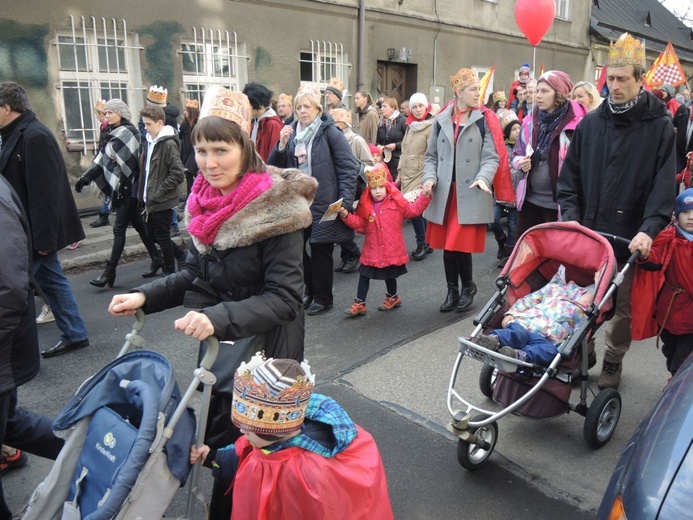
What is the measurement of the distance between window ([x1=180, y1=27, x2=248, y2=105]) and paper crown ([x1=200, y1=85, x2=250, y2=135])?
9.19 meters

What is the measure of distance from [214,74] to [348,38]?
3.71m

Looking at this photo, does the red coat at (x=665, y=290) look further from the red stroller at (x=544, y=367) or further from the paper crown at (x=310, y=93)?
the paper crown at (x=310, y=93)

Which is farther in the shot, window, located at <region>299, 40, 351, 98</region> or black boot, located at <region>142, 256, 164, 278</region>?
window, located at <region>299, 40, 351, 98</region>

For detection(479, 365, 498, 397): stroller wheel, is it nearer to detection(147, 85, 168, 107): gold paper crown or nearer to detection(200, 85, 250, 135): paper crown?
detection(200, 85, 250, 135): paper crown

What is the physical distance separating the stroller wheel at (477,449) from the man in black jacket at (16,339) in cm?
210

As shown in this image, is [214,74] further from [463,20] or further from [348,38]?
[463,20]

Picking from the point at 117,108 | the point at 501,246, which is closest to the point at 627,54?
the point at 501,246

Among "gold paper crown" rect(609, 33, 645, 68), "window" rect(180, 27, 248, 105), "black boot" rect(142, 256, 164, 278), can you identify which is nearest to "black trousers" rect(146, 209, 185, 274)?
"black boot" rect(142, 256, 164, 278)

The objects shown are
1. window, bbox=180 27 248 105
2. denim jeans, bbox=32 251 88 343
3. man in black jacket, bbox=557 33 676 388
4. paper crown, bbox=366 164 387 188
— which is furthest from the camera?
window, bbox=180 27 248 105

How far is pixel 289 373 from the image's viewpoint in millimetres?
2150

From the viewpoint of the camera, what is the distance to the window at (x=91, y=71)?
33.1ft

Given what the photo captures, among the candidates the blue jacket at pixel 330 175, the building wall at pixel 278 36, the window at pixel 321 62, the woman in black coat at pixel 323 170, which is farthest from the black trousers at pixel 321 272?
the window at pixel 321 62

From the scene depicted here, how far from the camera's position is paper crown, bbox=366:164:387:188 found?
568cm

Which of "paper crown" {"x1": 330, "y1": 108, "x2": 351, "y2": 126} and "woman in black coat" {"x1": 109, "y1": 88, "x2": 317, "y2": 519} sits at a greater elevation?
"paper crown" {"x1": 330, "y1": 108, "x2": 351, "y2": 126}
